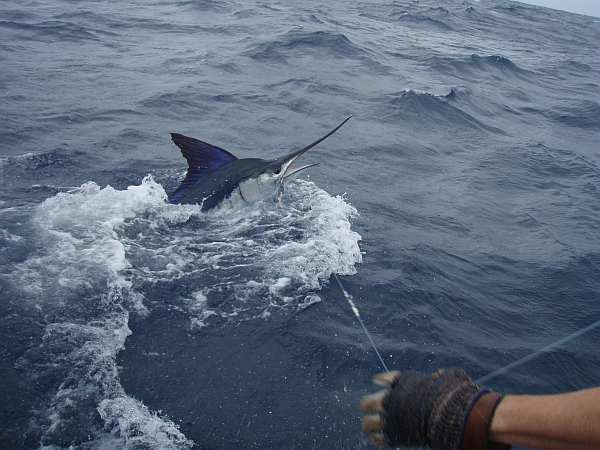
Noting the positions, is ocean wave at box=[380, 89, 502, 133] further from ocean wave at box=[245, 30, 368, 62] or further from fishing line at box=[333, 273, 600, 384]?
fishing line at box=[333, 273, 600, 384]

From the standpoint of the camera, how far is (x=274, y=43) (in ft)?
47.9

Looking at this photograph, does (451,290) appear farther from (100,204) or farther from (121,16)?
(121,16)

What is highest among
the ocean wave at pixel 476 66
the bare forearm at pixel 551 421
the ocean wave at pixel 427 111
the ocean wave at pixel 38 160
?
the ocean wave at pixel 476 66

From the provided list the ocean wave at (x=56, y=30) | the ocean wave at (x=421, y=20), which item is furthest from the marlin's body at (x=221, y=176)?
the ocean wave at (x=421, y=20)

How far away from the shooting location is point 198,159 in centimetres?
526

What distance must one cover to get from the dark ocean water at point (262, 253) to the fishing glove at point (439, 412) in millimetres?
1215

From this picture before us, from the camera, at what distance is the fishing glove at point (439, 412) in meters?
1.69

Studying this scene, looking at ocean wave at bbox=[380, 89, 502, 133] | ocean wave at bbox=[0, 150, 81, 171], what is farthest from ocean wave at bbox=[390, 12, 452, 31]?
ocean wave at bbox=[0, 150, 81, 171]

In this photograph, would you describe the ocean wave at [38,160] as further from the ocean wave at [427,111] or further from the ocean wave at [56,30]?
the ocean wave at [56,30]

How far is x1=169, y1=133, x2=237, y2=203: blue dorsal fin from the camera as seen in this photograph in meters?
5.20

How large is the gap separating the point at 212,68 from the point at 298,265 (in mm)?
8763

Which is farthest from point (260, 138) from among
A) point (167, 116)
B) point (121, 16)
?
point (121, 16)

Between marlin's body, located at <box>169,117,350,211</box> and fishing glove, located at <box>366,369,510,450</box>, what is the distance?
11.3 ft

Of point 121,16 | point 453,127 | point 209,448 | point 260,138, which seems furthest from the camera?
point 121,16
